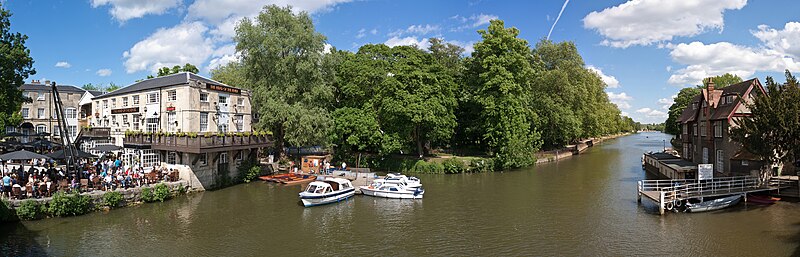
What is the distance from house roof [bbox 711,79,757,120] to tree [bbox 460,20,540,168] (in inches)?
753

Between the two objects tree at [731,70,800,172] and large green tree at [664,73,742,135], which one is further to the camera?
large green tree at [664,73,742,135]

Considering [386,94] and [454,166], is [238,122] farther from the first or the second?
[454,166]

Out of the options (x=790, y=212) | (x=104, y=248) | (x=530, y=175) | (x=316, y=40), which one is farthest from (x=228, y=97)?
(x=790, y=212)

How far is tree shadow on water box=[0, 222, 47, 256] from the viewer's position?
61.6 ft

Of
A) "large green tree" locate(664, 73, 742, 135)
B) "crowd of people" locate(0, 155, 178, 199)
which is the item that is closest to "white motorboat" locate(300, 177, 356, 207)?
"crowd of people" locate(0, 155, 178, 199)

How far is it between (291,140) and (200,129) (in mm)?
9170

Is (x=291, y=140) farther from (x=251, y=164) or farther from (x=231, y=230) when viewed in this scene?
(x=231, y=230)

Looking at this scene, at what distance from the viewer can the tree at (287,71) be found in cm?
4194

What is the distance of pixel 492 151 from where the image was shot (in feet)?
175

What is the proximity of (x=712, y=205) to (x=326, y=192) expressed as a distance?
78.4 ft

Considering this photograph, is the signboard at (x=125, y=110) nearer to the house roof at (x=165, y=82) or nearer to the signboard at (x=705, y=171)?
the house roof at (x=165, y=82)

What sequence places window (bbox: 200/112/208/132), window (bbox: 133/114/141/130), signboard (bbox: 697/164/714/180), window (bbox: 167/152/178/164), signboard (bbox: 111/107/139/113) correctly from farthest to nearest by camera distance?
1. window (bbox: 133/114/141/130)
2. signboard (bbox: 111/107/139/113)
3. window (bbox: 200/112/208/132)
4. window (bbox: 167/152/178/164)
5. signboard (bbox: 697/164/714/180)

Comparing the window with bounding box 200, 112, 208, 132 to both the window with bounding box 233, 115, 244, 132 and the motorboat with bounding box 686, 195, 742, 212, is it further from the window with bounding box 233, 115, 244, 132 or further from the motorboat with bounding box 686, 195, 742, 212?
the motorboat with bounding box 686, 195, 742, 212

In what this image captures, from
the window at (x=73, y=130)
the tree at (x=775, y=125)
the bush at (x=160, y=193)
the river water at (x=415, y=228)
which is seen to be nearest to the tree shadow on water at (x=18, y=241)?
the river water at (x=415, y=228)
